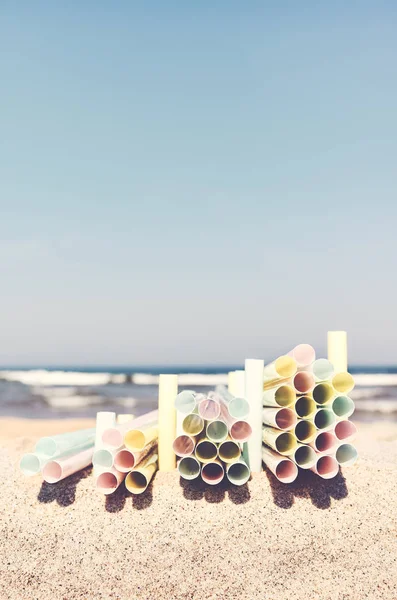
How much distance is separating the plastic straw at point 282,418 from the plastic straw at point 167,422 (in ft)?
2.80

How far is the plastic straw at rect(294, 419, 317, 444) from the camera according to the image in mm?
3269

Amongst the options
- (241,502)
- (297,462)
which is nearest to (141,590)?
(241,502)

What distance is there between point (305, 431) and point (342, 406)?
33 centimetres

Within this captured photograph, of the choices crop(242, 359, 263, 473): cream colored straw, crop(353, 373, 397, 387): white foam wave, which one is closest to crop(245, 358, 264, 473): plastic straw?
crop(242, 359, 263, 473): cream colored straw

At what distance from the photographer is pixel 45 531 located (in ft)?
11.3

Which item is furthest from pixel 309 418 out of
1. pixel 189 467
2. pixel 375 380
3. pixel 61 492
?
pixel 375 380

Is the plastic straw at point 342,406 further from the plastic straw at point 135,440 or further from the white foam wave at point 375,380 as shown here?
the white foam wave at point 375,380

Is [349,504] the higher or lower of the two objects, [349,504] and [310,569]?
the higher

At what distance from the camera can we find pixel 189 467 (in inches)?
133

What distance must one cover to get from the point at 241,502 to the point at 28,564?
1.62m

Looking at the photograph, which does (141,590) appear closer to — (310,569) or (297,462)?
(310,569)

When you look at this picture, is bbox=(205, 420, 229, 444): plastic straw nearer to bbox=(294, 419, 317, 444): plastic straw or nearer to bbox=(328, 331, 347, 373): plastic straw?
bbox=(294, 419, 317, 444): plastic straw

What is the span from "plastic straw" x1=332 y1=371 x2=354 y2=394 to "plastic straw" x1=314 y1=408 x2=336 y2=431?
0.20 meters

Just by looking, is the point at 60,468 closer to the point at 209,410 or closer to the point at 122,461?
the point at 122,461
